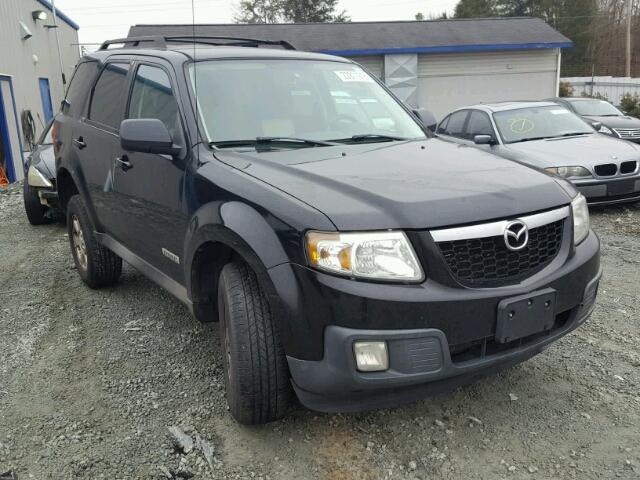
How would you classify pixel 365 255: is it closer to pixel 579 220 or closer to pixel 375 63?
pixel 579 220

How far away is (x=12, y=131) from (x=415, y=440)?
1363 cm

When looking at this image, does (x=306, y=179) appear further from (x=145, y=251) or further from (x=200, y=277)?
(x=145, y=251)

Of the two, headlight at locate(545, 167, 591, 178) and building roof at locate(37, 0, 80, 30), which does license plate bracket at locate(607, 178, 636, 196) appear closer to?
headlight at locate(545, 167, 591, 178)

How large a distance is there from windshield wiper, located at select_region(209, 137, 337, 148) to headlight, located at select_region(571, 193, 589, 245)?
1.32 meters

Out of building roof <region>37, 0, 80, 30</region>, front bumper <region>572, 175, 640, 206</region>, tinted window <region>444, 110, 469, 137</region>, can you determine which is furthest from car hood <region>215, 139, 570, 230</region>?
building roof <region>37, 0, 80, 30</region>

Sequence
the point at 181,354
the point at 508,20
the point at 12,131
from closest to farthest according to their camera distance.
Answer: the point at 181,354
the point at 12,131
the point at 508,20

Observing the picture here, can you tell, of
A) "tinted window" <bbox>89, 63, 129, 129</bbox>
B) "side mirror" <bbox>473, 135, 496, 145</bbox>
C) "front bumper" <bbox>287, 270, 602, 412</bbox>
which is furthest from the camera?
"side mirror" <bbox>473, 135, 496, 145</bbox>

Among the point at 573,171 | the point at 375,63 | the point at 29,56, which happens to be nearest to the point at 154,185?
the point at 573,171

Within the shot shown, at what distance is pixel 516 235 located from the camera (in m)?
2.59

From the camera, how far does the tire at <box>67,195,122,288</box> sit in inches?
192

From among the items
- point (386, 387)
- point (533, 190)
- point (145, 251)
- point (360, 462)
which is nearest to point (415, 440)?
point (360, 462)

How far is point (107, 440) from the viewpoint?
295 cm

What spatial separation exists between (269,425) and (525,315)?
134 centimetres

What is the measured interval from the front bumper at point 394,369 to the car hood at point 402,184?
0.44 meters
